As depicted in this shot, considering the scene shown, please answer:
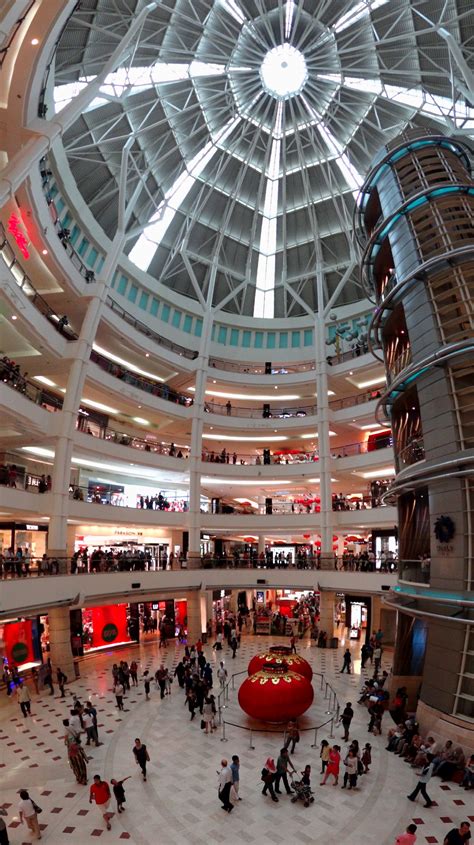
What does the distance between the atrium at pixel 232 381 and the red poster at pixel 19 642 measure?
12 cm

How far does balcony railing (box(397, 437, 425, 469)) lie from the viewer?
790 inches

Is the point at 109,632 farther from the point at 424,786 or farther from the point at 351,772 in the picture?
the point at 424,786

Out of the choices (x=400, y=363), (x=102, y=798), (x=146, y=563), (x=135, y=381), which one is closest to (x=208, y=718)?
(x=102, y=798)

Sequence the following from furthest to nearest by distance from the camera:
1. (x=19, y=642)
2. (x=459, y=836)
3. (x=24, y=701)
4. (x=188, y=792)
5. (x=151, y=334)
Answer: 1. (x=151, y=334)
2. (x=19, y=642)
3. (x=24, y=701)
4. (x=188, y=792)
5. (x=459, y=836)

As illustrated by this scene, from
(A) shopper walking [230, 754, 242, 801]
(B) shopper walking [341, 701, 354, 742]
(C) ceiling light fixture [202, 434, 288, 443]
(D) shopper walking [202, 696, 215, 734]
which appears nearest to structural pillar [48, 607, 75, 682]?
(D) shopper walking [202, 696, 215, 734]

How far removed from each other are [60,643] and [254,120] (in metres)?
38.1

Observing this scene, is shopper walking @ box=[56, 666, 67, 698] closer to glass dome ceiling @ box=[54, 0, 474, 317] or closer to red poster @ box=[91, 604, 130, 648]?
red poster @ box=[91, 604, 130, 648]

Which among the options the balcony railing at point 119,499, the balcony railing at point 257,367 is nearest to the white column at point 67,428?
the balcony railing at point 119,499

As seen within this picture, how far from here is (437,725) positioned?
1605 cm

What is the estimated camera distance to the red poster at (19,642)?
23906 millimetres

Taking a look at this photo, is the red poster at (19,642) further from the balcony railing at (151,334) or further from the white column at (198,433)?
the balcony railing at (151,334)

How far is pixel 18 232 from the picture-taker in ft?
78.6

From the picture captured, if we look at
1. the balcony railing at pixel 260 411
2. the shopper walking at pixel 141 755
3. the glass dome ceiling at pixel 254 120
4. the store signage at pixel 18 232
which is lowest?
the shopper walking at pixel 141 755

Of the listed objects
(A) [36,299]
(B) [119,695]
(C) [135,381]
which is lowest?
(B) [119,695]
